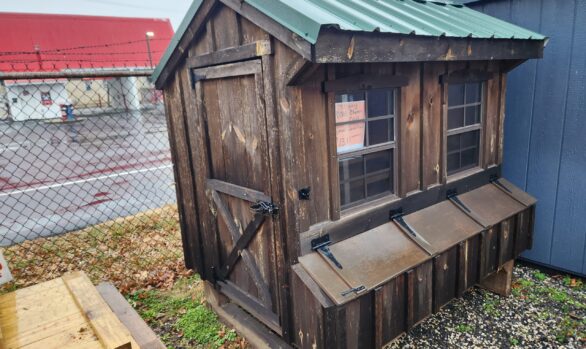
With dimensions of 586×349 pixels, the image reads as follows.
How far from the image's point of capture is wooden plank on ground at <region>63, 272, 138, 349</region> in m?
1.80

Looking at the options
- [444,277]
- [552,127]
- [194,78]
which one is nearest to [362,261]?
[444,277]

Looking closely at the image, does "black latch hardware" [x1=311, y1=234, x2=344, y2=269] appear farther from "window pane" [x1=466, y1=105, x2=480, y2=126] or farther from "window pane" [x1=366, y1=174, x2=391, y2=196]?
"window pane" [x1=466, y1=105, x2=480, y2=126]

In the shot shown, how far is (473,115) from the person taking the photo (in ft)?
13.5

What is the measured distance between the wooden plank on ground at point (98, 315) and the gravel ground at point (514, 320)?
2561mm

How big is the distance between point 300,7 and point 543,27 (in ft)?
11.7

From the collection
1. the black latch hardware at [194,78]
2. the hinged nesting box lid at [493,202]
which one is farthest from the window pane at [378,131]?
the black latch hardware at [194,78]

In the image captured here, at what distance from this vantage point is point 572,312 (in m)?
3.89

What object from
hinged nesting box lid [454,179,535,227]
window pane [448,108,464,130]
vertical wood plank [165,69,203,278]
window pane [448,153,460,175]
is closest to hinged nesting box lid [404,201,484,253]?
hinged nesting box lid [454,179,535,227]

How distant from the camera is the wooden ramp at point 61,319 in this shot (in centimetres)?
186

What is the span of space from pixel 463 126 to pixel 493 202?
2.93ft

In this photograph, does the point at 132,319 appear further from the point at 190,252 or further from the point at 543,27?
the point at 543,27

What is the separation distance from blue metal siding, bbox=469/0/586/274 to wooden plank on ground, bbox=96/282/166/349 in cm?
455

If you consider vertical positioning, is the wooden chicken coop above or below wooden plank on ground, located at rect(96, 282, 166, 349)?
above

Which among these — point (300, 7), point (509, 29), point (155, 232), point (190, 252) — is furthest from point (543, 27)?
point (155, 232)
